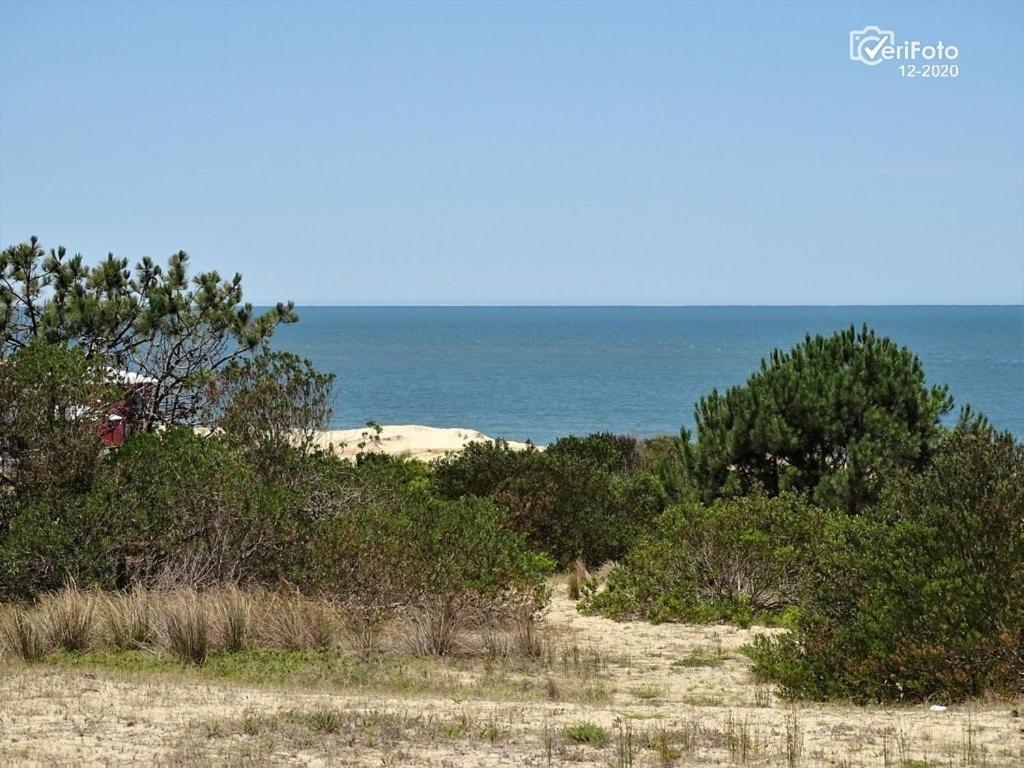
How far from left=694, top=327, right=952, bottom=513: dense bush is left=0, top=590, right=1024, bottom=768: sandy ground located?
28.5ft

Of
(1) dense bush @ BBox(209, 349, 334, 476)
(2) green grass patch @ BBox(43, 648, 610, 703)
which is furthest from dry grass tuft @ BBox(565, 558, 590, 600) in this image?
(2) green grass patch @ BBox(43, 648, 610, 703)

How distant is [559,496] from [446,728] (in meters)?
11.2

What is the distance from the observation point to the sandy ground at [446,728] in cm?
690

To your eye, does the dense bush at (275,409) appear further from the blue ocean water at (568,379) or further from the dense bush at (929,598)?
the blue ocean water at (568,379)

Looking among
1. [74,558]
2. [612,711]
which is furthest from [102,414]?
[612,711]

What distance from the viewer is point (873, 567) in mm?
10109

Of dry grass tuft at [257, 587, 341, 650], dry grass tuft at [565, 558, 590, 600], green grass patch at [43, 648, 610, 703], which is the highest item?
dry grass tuft at [257, 587, 341, 650]

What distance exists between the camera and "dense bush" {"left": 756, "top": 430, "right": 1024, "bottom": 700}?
29.6 ft

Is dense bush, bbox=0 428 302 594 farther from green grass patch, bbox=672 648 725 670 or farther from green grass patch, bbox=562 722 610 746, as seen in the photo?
green grass patch, bbox=562 722 610 746

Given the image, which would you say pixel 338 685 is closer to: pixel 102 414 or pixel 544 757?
pixel 544 757

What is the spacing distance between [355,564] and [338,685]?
3045 millimetres

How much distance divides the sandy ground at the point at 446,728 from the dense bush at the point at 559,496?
8.58 metres

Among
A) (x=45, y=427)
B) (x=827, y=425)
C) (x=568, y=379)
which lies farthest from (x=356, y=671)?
(x=568, y=379)

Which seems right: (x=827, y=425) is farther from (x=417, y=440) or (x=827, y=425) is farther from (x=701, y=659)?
(x=417, y=440)
